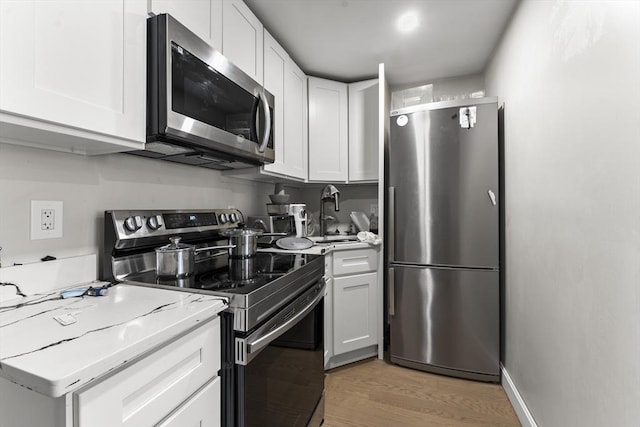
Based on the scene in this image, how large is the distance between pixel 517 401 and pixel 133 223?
7.13ft

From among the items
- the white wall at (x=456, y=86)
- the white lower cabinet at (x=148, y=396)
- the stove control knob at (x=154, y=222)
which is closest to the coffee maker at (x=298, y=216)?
the stove control knob at (x=154, y=222)

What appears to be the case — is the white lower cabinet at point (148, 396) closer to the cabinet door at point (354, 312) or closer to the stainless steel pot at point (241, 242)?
the stainless steel pot at point (241, 242)

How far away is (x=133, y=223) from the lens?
1.16 m

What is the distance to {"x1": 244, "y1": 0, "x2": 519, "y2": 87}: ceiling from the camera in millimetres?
1736

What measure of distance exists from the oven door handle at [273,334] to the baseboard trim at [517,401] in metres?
1.25

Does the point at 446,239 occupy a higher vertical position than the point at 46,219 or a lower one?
lower

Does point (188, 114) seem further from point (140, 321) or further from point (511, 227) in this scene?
point (511, 227)

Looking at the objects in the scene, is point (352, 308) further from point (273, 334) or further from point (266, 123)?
point (266, 123)

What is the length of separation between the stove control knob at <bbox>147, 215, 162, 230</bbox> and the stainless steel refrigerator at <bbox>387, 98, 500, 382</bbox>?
1521mm

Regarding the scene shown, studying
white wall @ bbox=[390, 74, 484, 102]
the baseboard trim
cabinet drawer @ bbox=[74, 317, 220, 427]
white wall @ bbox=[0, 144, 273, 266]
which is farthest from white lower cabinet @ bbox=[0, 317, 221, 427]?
white wall @ bbox=[390, 74, 484, 102]

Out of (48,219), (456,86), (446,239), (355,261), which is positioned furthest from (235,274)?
(456,86)

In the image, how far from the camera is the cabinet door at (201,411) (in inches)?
28.1

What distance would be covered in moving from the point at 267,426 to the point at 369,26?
2.21 metres

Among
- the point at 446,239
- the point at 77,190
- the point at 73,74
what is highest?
the point at 73,74
